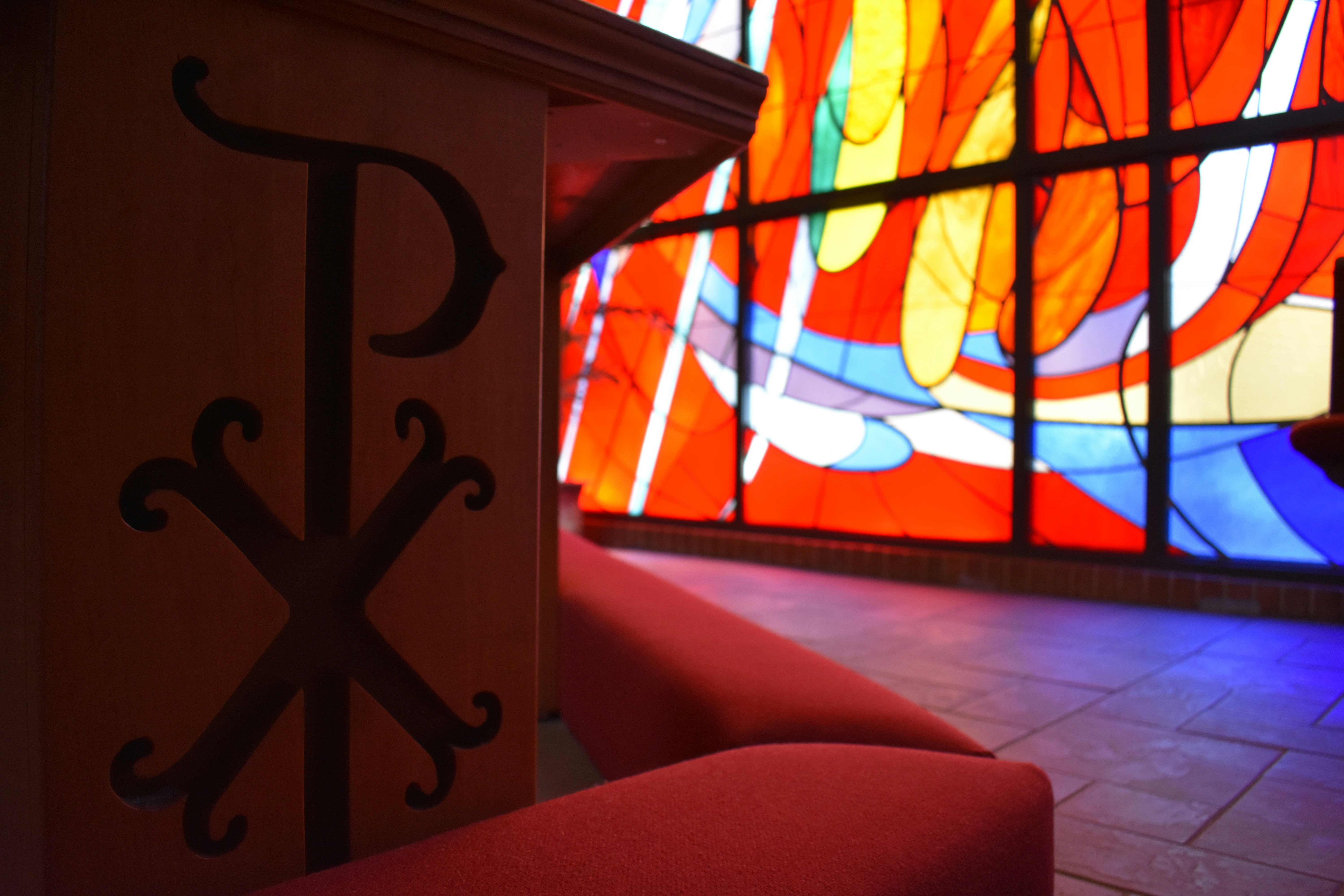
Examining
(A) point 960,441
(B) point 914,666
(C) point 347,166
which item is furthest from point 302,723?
(A) point 960,441

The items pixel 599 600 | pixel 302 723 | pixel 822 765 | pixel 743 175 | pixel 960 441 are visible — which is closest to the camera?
pixel 302 723

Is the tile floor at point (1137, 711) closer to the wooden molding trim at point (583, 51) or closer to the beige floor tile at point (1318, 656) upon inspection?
the beige floor tile at point (1318, 656)

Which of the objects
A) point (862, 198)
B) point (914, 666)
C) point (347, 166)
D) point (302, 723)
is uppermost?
point (862, 198)

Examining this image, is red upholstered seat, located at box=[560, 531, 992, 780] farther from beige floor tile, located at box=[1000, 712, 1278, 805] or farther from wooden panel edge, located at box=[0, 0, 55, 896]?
wooden panel edge, located at box=[0, 0, 55, 896]

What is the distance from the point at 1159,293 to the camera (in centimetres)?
392

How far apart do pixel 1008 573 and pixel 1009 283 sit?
142 cm

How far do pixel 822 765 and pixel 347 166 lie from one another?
0.73 meters

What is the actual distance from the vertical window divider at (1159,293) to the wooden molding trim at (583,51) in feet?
12.2

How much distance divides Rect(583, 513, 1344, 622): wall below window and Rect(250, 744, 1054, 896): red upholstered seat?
3368 mm

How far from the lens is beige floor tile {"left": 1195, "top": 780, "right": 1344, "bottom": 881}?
4.73 ft

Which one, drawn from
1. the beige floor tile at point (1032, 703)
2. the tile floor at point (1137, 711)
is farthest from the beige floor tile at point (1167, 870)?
the beige floor tile at point (1032, 703)

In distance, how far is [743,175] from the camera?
17.7ft

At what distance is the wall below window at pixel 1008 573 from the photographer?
11.8 ft

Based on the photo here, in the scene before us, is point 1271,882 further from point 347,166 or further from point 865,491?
point 865,491
